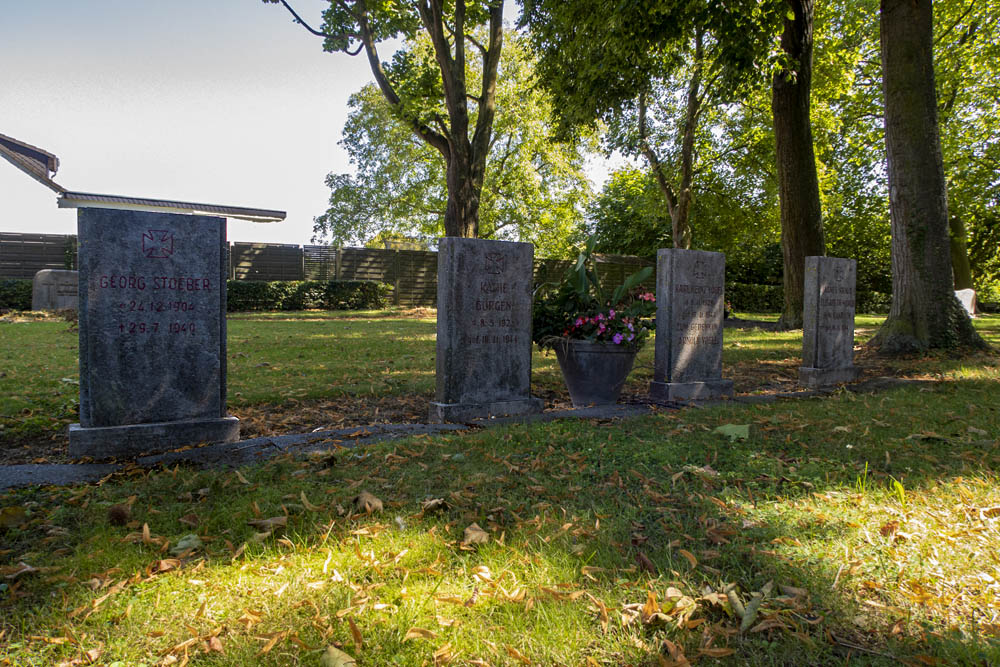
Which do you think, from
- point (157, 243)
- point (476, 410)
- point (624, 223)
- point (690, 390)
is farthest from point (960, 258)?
point (157, 243)

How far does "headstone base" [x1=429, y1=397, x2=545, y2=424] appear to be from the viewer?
519 cm

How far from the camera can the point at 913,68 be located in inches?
359

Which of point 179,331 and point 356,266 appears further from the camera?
point 356,266

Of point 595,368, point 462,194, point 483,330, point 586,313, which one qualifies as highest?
point 462,194

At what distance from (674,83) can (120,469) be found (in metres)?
22.4

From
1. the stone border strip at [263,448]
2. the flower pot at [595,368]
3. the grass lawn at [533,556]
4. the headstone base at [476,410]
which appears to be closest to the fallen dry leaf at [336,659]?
the grass lawn at [533,556]

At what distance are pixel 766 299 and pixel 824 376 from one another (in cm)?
2196

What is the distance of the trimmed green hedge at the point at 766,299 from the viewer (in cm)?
2738

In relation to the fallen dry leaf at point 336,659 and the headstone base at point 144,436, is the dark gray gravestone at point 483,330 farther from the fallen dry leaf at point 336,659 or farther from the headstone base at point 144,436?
the fallen dry leaf at point 336,659

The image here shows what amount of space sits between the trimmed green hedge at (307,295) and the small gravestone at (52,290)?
4.10 m

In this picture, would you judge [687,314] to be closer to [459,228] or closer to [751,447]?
[751,447]

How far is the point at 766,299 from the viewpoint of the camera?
28.0m

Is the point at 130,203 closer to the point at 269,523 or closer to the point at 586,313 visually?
the point at 586,313

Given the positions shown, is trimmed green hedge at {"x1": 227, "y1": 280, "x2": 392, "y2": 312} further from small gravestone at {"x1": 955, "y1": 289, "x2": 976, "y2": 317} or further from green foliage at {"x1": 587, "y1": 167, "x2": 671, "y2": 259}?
small gravestone at {"x1": 955, "y1": 289, "x2": 976, "y2": 317}
